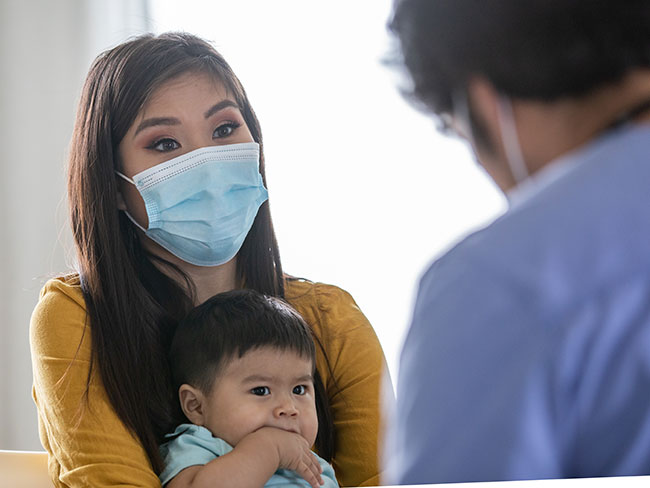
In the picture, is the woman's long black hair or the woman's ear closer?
the woman's long black hair

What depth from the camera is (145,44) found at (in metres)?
1.30

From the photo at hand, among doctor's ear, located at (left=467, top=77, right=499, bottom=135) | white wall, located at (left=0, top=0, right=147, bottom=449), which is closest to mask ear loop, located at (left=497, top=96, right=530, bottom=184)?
doctor's ear, located at (left=467, top=77, right=499, bottom=135)

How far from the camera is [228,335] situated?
3.76 feet

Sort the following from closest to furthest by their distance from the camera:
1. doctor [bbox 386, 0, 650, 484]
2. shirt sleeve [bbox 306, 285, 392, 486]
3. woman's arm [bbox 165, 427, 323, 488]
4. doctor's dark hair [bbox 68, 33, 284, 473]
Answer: doctor [bbox 386, 0, 650, 484] < woman's arm [bbox 165, 427, 323, 488] < doctor's dark hair [bbox 68, 33, 284, 473] < shirt sleeve [bbox 306, 285, 392, 486]

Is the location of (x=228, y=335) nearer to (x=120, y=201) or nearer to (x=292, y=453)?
(x=292, y=453)

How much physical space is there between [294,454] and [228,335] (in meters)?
0.20

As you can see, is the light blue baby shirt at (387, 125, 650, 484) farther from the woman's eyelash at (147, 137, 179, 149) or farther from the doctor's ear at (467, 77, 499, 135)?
the woman's eyelash at (147, 137, 179, 149)

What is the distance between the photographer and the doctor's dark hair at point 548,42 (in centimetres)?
56

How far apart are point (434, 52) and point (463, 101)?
0.15ft

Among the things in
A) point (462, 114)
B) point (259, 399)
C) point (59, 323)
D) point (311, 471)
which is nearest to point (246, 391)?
point (259, 399)

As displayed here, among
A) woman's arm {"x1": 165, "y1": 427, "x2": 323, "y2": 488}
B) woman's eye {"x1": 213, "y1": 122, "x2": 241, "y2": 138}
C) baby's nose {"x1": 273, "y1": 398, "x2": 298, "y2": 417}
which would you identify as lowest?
woman's arm {"x1": 165, "y1": 427, "x2": 323, "y2": 488}

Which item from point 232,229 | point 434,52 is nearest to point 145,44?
point 232,229

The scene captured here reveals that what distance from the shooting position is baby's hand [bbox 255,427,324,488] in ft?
3.54

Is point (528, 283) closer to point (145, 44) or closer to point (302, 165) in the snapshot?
point (145, 44)
